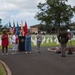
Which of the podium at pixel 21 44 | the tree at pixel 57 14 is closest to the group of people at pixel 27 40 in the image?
the podium at pixel 21 44

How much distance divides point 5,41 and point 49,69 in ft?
30.5

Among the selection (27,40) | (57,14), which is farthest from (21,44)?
(57,14)

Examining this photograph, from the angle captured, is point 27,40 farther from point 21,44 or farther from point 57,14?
point 57,14

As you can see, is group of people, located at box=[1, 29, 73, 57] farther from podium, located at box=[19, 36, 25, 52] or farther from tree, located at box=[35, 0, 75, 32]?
tree, located at box=[35, 0, 75, 32]

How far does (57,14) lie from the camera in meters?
83.3

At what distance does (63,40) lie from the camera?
72.2 feet

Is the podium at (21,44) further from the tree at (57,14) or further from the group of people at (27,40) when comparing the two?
the tree at (57,14)

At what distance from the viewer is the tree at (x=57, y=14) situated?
82.2 meters

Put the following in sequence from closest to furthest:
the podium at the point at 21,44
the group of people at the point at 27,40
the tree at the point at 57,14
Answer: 1. the group of people at the point at 27,40
2. the podium at the point at 21,44
3. the tree at the point at 57,14

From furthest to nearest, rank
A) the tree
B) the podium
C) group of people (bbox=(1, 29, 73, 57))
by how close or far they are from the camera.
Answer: the tree
the podium
group of people (bbox=(1, 29, 73, 57))

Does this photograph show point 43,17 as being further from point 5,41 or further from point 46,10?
point 5,41

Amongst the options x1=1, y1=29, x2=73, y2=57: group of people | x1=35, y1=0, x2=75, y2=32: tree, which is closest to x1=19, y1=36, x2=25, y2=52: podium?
x1=1, y1=29, x2=73, y2=57: group of people

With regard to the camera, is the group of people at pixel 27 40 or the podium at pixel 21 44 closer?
the group of people at pixel 27 40

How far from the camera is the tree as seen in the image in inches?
3236
